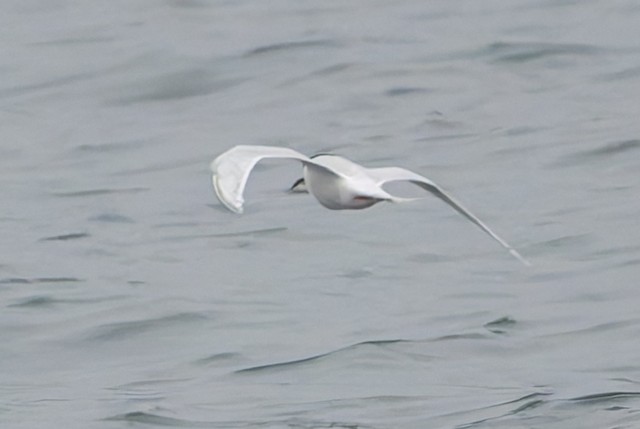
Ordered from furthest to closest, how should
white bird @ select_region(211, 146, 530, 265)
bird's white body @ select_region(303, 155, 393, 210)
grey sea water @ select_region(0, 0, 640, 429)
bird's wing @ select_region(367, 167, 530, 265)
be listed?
grey sea water @ select_region(0, 0, 640, 429), bird's wing @ select_region(367, 167, 530, 265), bird's white body @ select_region(303, 155, 393, 210), white bird @ select_region(211, 146, 530, 265)

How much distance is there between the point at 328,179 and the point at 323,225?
3.73m

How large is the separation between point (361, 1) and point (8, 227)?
17.3 ft

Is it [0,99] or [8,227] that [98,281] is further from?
[0,99]

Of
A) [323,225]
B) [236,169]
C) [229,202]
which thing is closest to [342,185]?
[236,169]

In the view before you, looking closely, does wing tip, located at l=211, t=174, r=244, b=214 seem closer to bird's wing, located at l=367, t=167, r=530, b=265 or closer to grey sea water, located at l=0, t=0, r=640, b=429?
bird's wing, located at l=367, t=167, r=530, b=265

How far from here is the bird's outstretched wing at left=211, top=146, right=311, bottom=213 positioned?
17.0 ft

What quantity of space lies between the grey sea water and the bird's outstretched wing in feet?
5.51

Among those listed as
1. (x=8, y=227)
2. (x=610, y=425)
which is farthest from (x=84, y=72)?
(x=610, y=425)

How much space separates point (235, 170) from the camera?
5484 millimetres

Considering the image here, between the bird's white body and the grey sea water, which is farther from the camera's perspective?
the grey sea water

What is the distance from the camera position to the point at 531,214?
9.55 meters

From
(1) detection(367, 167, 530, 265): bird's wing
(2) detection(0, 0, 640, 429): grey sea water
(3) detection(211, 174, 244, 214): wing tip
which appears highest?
(3) detection(211, 174, 244, 214): wing tip

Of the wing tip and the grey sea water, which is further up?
the wing tip

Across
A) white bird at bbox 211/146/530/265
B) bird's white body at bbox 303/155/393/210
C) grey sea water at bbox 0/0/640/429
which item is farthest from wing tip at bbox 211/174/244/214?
grey sea water at bbox 0/0/640/429
